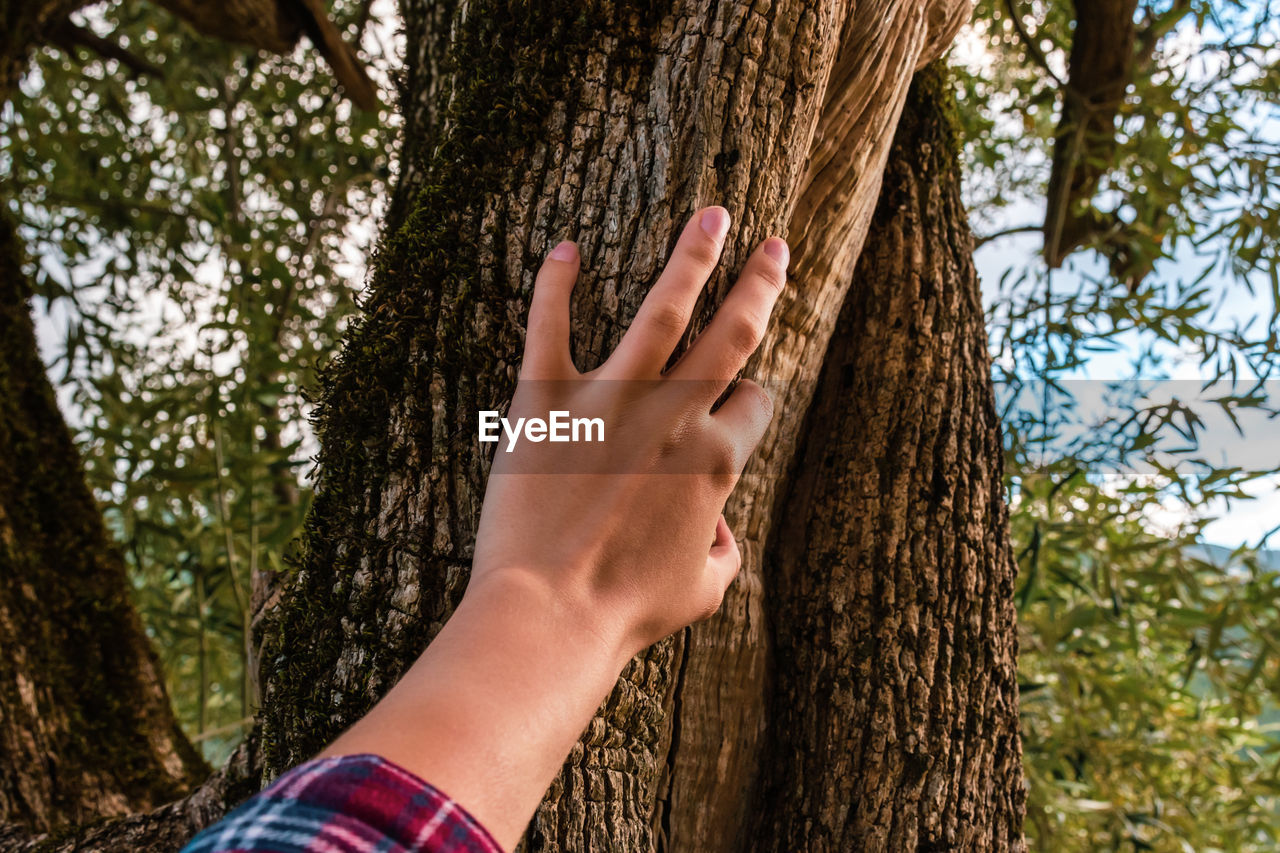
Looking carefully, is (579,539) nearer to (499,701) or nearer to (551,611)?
(551,611)

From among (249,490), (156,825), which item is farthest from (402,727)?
(249,490)

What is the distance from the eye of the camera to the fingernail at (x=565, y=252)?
0.96 metres

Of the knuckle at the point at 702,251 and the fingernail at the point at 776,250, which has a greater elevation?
the fingernail at the point at 776,250

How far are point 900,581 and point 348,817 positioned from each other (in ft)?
3.46

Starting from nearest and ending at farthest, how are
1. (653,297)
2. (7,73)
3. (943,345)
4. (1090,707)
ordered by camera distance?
1. (653,297)
2. (943,345)
3. (7,73)
4. (1090,707)

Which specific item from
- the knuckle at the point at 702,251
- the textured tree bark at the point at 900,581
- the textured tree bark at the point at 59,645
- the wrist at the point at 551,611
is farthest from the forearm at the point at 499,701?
the textured tree bark at the point at 59,645

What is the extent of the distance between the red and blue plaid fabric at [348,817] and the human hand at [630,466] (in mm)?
231

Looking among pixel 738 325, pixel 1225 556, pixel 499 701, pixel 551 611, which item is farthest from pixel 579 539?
pixel 1225 556

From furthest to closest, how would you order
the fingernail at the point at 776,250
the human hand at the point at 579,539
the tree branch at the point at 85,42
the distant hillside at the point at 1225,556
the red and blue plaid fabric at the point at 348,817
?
the tree branch at the point at 85,42 → the distant hillside at the point at 1225,556 → the fingernail at the point at 776,250 → the human hand at the point at 579,539 → the red and blue plaid fabric at the point at 348,817

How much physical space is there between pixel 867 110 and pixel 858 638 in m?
0.89

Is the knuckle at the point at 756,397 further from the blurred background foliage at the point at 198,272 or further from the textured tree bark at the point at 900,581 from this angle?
the blurred background foliage at the point at 198,272

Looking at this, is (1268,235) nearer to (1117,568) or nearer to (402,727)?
(1117,568)

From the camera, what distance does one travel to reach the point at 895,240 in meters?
1.54

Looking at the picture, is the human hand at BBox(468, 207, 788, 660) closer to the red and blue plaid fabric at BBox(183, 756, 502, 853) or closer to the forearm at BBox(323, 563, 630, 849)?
the forearm at BBox(323, 563, 630, 849)
